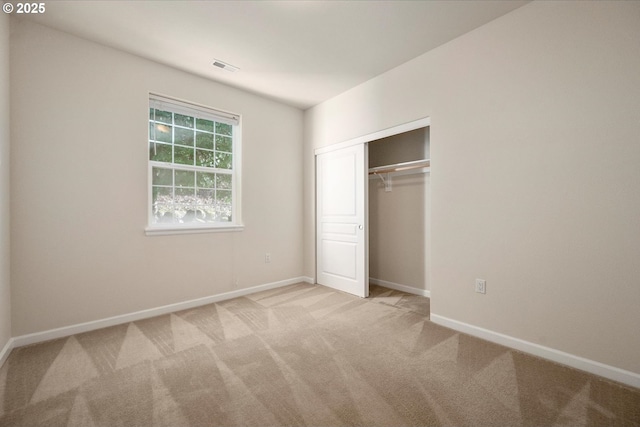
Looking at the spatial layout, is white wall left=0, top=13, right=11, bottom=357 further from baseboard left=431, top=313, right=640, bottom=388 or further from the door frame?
baseboard left=431, top=313, right=640, bottom=388

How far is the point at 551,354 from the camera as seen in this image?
208cm

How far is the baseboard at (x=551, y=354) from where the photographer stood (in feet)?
5.91

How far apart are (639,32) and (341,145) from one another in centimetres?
272

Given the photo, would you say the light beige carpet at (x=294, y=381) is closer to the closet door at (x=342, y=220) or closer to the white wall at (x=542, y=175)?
the white wall at (x=542, y=175)

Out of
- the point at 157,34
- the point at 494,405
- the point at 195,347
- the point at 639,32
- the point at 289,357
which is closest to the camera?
the point at 494,405

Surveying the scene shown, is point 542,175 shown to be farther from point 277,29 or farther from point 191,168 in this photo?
point 191,168

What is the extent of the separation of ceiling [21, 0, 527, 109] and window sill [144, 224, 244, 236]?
180cm

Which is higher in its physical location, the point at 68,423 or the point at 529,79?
the point at 529,79

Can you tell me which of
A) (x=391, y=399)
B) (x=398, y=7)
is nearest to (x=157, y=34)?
(x=398, y=7)

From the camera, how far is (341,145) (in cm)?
386

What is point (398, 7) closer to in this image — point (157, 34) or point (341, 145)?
point (341, 145)

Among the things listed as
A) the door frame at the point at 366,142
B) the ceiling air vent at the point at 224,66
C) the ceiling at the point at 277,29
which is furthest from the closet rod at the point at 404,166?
the ceiling air vent at the point at 224,66

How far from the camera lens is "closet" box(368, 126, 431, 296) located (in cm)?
374

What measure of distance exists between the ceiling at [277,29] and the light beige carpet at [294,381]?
273 cm
